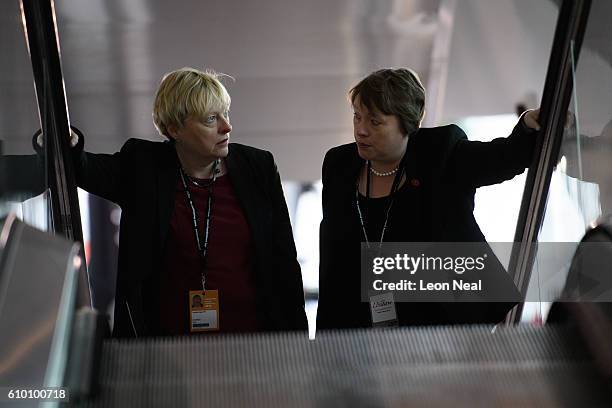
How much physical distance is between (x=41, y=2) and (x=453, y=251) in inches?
75.2

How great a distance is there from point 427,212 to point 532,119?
23.8 inches

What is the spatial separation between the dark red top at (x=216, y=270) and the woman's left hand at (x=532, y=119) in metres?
1.13

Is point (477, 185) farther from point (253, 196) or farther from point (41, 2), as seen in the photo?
point (41, 2)

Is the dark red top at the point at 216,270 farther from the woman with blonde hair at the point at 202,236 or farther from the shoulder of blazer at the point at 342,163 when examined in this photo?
the shoulder of blazer at the point at 342,163

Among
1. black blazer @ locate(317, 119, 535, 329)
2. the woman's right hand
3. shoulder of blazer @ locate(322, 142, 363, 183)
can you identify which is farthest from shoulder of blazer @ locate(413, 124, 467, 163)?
the woman's right hand

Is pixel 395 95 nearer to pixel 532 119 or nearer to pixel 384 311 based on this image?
pixel 532 119

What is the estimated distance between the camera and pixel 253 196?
3723mm

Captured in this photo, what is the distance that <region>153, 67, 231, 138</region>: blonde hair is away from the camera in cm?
372

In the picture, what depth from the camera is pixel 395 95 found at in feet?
11.8

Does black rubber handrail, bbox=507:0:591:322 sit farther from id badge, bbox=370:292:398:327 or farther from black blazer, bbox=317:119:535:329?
id badge, bbox=370:292:398:327

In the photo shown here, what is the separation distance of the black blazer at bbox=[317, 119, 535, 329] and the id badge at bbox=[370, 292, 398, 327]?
40 millimetres

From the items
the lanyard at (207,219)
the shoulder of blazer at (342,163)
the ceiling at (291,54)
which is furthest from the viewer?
the ceiling at (291,54)

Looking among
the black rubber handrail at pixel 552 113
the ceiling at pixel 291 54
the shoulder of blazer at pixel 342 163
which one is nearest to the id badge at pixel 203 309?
the shoulder of blazer at pixel 342 163

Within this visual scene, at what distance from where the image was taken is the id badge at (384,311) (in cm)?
354
